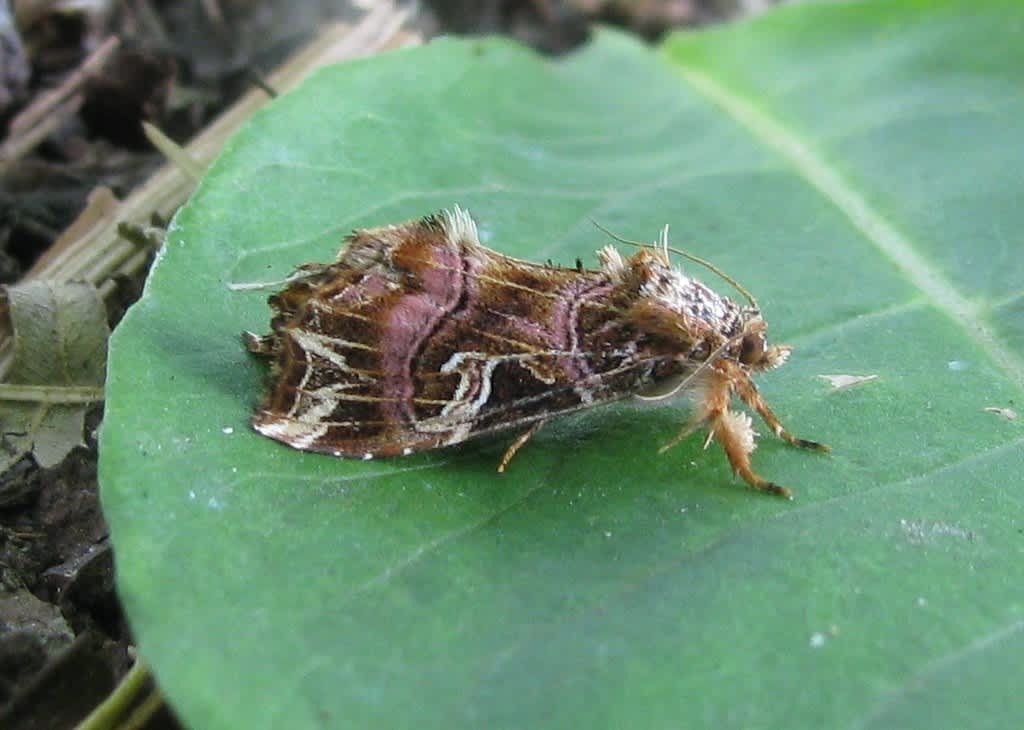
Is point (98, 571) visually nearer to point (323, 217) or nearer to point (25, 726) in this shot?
point (25, 726)

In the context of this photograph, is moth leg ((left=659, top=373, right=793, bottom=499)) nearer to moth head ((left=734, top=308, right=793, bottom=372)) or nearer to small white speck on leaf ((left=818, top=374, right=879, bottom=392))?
moth head ((left=734, top=308, right=793, bottom=372))

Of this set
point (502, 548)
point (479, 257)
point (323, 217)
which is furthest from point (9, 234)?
point (502, 548)

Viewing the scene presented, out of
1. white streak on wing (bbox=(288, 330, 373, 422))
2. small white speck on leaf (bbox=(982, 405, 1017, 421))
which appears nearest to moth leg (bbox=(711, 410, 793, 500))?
small white speck on leaf (bbox=(982, 405, 1017, 421))

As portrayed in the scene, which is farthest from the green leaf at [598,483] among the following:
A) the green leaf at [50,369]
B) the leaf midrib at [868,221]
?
the green leaf at [50,369]

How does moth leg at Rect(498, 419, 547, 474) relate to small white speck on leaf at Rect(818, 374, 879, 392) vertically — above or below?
above

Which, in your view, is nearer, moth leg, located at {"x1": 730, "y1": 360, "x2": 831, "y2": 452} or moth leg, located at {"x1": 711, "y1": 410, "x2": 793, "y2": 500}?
moth leg, located at {"x1": 711, "y1": 410, "x2": 793, "y2": 500}

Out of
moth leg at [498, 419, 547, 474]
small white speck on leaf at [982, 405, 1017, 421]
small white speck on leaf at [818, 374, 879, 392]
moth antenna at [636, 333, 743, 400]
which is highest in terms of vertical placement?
moth antenna at [636, 333, 743, 400]
